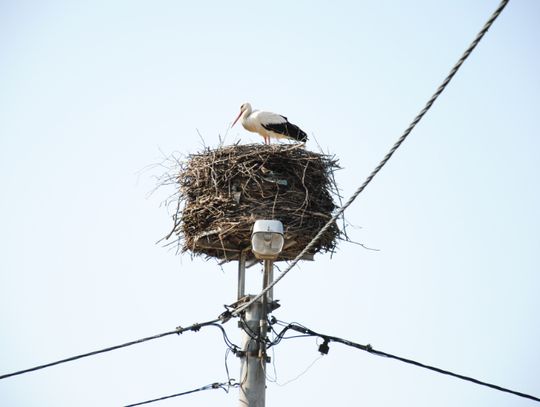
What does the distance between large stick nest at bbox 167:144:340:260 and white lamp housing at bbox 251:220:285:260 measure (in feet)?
2.87

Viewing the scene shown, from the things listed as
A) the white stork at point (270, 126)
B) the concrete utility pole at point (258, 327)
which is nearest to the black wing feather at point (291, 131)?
the white stork at point (270, 126)

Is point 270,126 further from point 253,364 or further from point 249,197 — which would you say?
point 253,364

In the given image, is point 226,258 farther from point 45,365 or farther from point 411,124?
point 411,124

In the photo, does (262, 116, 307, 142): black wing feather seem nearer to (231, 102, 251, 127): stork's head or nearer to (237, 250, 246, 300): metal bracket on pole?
(231, 102, 251, 127): stork's head

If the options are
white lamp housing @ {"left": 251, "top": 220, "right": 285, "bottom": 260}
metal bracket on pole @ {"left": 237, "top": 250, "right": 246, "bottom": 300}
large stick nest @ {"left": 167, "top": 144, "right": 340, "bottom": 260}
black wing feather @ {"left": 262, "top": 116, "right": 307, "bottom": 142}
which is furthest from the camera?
black wing feather @ {"left": 262, "top": 116, "right": 307, "bottom": 142}

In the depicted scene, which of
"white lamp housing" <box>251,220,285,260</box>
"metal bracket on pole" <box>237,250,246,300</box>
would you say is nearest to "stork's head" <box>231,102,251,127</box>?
"metal bracket on pole" <box>237,250,246,300</box>

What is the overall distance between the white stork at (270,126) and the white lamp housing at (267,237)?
341 centimetres

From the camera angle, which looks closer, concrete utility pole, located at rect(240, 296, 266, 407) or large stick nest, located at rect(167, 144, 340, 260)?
concrete utility pole, located at rect(240, 296, 266, 407)

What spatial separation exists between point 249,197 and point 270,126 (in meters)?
2.46

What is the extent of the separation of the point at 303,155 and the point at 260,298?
1.90m

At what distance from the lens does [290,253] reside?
677cm

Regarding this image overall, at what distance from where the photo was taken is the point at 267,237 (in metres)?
5.58

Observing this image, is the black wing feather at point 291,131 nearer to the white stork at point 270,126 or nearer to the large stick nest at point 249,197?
the white stork at point 270,126

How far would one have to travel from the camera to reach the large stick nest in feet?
21.8
